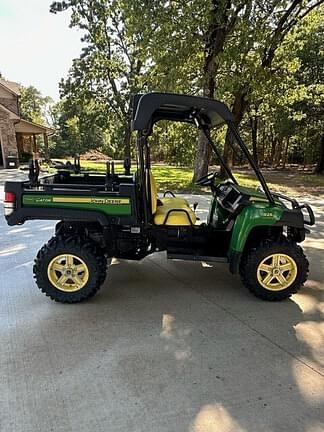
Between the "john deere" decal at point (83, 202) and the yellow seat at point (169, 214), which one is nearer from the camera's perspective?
the "john deere" decal at point (83, 202)

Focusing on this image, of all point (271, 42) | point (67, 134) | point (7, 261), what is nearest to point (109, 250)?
point (7, 261)

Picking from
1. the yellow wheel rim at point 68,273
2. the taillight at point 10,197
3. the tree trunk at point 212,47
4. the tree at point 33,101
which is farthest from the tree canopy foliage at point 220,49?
the tree at point 33,101

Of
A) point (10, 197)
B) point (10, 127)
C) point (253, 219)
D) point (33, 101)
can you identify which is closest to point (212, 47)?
point (253, 219)

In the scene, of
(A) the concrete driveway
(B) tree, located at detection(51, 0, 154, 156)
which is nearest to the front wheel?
(A) the concrete driveway

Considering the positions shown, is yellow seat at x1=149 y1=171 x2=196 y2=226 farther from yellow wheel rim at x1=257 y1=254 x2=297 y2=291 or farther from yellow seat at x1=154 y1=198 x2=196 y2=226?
yellow wheel rim at x1=257 y1=254 x2=297 y2=291

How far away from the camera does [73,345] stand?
242cm

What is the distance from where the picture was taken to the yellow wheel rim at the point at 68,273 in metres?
3.02

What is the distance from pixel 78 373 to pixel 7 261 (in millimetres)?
2344

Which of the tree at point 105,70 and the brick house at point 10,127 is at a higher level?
the tree at point 105,70

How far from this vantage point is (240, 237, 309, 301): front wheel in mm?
3082

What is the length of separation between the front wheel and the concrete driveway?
5.6 inches

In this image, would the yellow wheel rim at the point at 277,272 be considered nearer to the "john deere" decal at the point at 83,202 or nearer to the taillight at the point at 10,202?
the "john deere" decal at the point at 83,202

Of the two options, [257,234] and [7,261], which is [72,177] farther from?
[257,234]

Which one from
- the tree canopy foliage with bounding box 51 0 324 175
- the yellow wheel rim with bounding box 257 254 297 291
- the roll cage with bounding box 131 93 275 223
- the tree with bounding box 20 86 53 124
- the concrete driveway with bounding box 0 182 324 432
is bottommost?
the concrete driveway with bounding box 0 182 324 432
